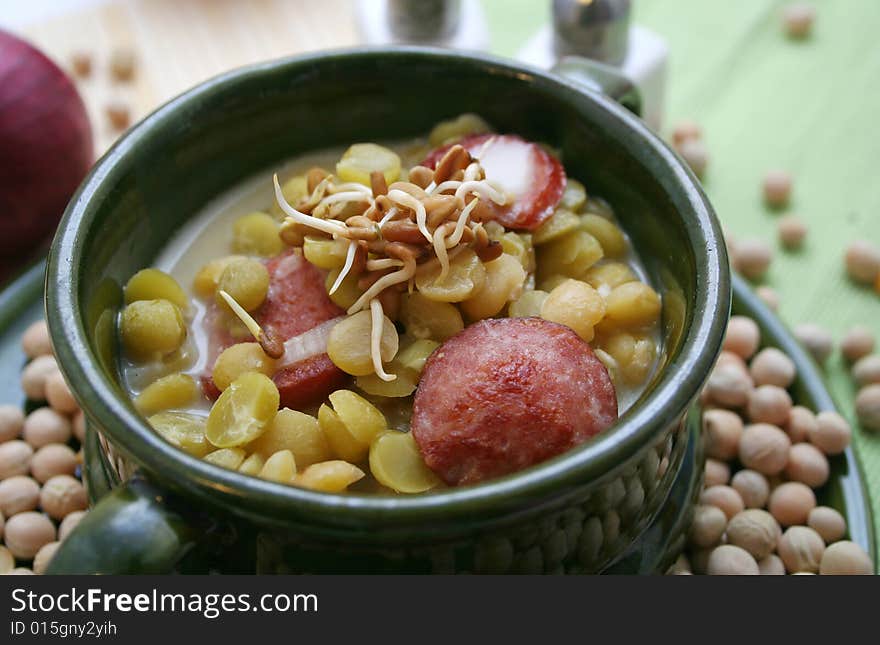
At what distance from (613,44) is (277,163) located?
0.67 metres

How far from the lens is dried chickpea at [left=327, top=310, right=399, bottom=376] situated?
3.13 feet

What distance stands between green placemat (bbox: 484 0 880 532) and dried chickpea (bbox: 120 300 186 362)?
2.80ft

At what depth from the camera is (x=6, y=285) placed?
1.36m

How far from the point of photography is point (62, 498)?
120cm

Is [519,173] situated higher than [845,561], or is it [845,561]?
[519,173]

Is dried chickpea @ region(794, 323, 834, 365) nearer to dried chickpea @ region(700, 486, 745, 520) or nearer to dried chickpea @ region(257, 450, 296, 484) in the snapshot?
dried chickpea @ region(700, 486, 745, 520)

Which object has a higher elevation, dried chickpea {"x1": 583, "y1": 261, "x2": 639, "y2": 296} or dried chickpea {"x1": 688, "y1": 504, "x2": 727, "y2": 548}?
dried chickpea {"x1": 583, "y1": 261, "x2": 639, "y2": 296}

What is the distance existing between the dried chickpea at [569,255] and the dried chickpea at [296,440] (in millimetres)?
299

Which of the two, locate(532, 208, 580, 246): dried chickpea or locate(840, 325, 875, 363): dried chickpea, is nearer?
locate(532, 208, 580, 246): dried chickpea

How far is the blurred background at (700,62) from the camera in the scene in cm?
161

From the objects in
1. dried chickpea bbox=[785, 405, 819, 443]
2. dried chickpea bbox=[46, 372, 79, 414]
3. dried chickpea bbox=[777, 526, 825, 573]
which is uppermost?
dried chickpea bbox=[46, 372, 79, 414]

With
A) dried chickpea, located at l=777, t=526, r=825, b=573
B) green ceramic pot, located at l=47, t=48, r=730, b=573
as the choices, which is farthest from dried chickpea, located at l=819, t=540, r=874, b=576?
green ceramic pot, located at l=47, t=48, r=730, b=573

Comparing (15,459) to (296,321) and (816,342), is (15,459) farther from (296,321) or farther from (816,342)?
(816,342)

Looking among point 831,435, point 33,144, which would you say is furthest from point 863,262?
Answer: point 33,144
